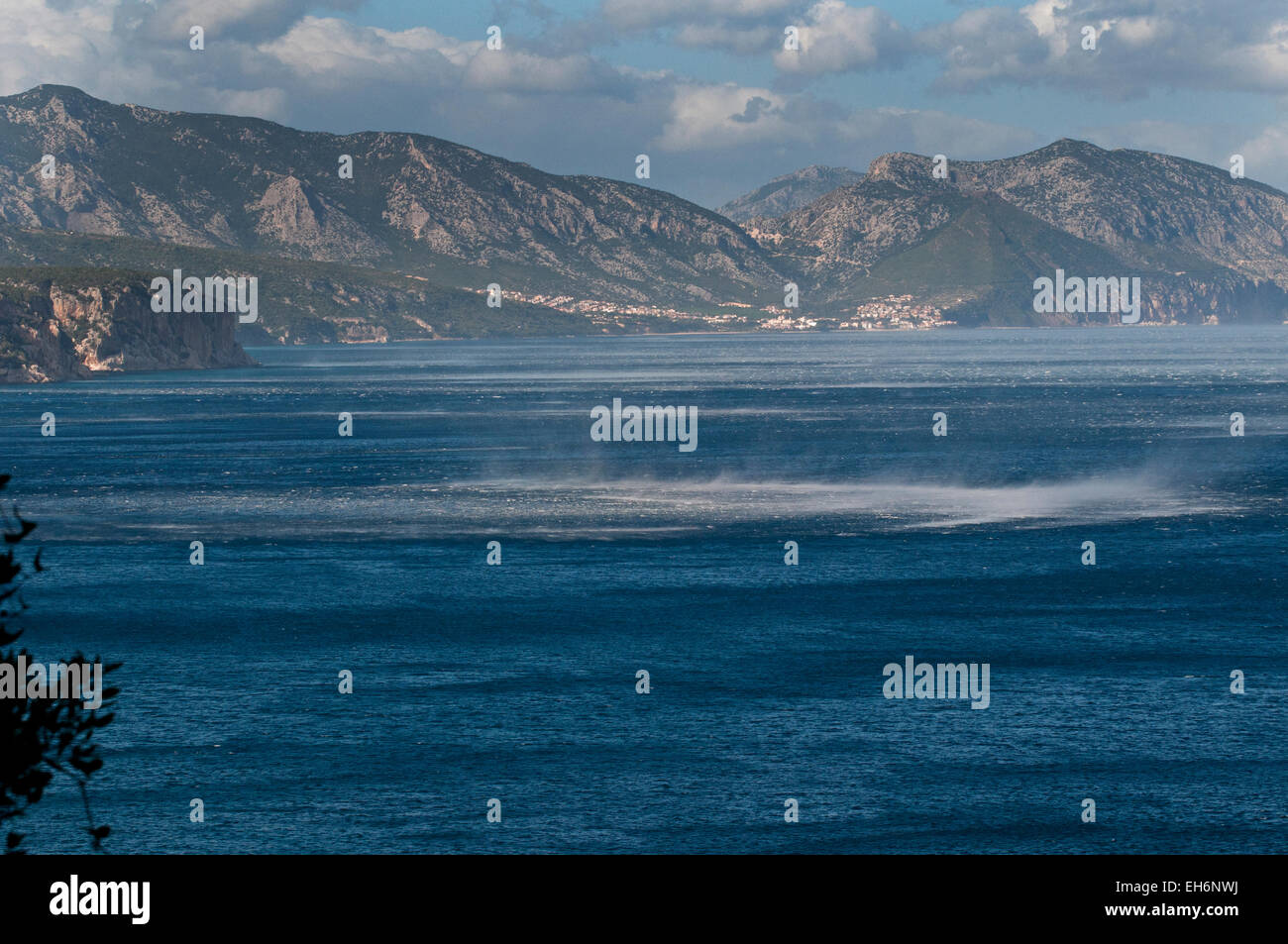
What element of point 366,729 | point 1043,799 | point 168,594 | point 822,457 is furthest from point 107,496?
point 1043,799

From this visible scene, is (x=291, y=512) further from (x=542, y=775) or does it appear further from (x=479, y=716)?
(x=542, y=775)
